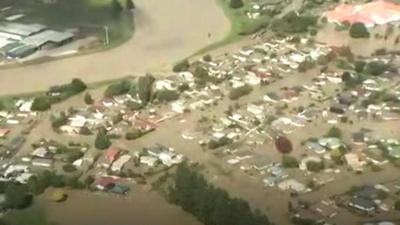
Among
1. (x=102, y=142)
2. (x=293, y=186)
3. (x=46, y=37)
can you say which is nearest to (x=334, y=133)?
(x=293, y=186)

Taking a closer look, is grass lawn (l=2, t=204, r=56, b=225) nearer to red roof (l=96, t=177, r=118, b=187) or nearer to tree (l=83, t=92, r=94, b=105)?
red roof (l=96, t=177, r=118, b=187)

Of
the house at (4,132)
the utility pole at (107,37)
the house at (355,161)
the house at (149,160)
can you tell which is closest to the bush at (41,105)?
the house at (4,132)

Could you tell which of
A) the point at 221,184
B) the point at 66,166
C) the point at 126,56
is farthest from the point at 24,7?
the point at 221,184

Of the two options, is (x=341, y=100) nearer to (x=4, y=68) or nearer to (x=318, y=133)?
(x=318, y=133)

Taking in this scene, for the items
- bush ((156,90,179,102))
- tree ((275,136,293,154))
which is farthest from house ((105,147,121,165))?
tree ((275,136,293,154))

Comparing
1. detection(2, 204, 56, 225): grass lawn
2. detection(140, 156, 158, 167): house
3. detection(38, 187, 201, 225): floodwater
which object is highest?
detection(140, 156, 158, 167): house

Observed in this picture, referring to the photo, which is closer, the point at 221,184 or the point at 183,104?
the point at 221,184
